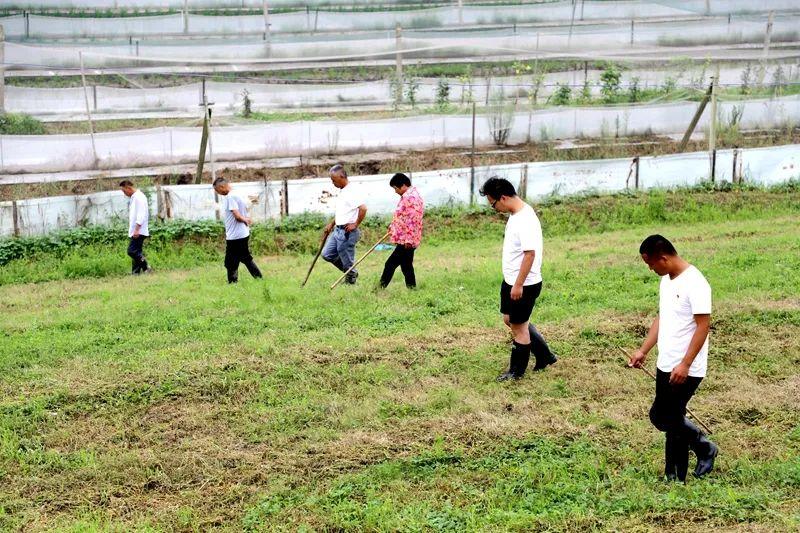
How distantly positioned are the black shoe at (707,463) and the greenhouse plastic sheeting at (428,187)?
408 inches

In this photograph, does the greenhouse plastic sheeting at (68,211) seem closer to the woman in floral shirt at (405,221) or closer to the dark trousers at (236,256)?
the dark trousers at (236,256)

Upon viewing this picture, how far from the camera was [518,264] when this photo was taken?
7.33 meters

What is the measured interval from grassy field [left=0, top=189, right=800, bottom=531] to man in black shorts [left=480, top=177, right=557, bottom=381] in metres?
0.33

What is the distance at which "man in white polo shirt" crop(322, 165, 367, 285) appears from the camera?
10727 millimetres

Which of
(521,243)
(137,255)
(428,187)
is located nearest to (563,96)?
(428,187)

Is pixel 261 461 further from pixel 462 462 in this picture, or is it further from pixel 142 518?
pixel 462 462

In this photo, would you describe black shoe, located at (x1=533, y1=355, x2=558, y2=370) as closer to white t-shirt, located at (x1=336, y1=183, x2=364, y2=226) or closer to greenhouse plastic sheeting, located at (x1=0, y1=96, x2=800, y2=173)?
white t-shirt, located at (x1=336, y1=183, x2=364, y2=226)

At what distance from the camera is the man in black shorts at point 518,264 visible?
7191 millimetres

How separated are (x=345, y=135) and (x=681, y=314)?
15486 millimetres

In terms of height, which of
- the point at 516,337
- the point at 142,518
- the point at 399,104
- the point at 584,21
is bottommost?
the point at 142,518

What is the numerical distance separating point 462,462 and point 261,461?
1.36m

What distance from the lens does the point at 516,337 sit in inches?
299

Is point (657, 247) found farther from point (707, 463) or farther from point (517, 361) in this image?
point (517, 361)

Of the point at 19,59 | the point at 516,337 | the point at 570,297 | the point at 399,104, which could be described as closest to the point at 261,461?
the point at 516,337
